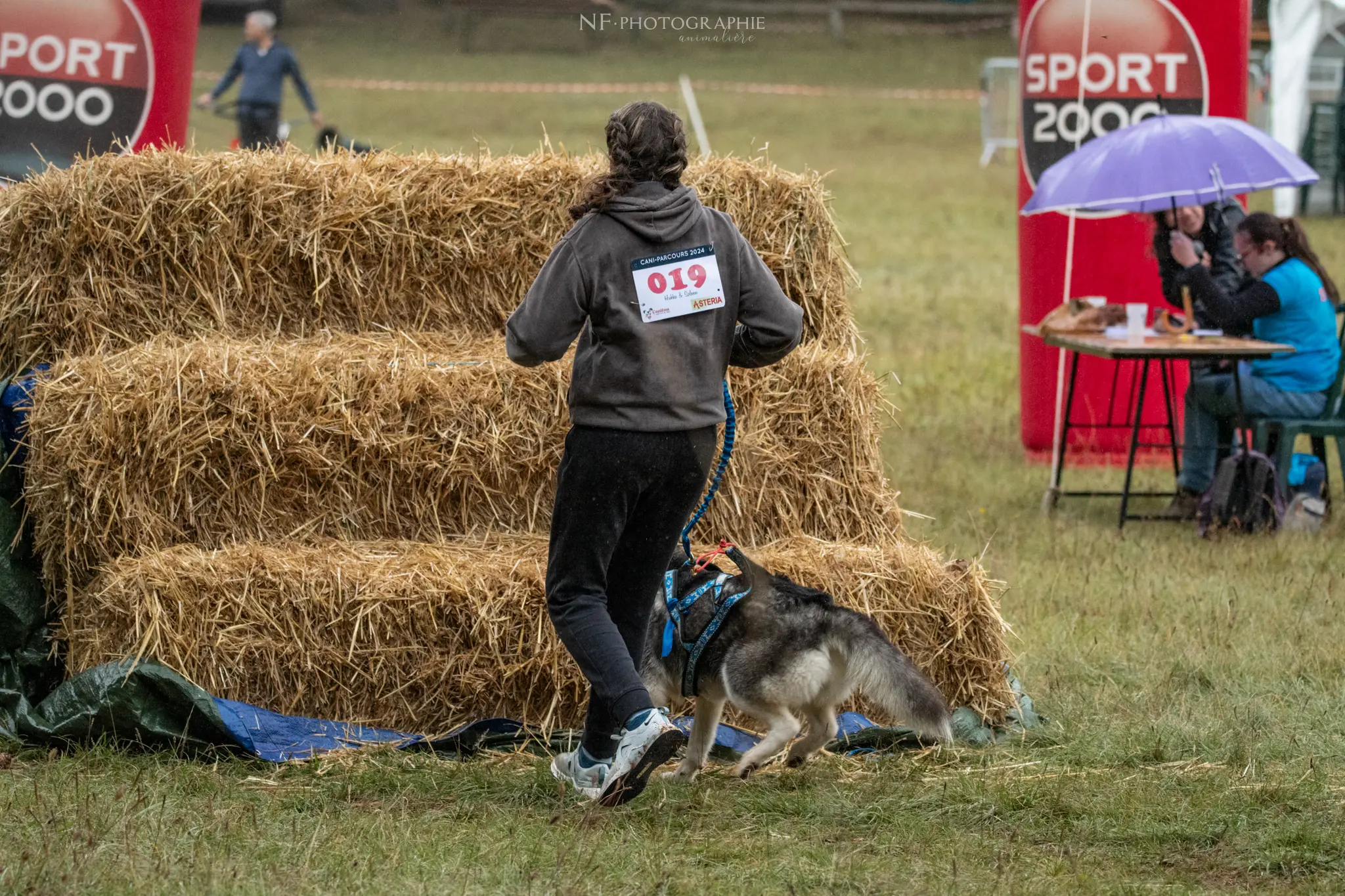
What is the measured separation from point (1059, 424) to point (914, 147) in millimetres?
22408

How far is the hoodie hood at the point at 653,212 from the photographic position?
4.28m

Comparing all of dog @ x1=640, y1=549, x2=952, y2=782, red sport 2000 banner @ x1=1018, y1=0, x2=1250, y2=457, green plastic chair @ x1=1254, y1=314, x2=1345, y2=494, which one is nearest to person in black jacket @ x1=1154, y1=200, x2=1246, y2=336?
green plastic chair @ x1=1254, y1=314, x2=1345, y2=494

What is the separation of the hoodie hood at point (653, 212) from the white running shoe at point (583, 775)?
1.49 meters

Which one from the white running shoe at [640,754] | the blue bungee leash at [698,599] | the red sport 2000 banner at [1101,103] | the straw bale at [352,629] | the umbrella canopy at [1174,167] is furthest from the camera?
the red sport 2000 banner at [1101,103]

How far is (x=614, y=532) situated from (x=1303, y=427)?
17.7ft

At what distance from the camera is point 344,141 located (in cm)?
1955

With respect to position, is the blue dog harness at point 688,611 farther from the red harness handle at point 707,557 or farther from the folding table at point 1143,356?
the folding table at point 1143,356

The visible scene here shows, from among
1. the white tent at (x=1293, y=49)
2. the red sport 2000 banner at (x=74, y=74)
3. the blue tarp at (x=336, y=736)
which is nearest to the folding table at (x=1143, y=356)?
the blue tarp at (x=336, y=736)

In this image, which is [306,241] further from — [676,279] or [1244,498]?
[1244,498]

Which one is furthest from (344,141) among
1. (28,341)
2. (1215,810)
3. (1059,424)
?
(1215,810)

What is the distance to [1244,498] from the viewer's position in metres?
8.30

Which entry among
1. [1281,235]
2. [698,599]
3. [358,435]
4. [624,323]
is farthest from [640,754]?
[1281,235]

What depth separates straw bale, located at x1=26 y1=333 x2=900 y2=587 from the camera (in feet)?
17.6

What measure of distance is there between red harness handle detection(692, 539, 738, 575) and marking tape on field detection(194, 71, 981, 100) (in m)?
21.5
